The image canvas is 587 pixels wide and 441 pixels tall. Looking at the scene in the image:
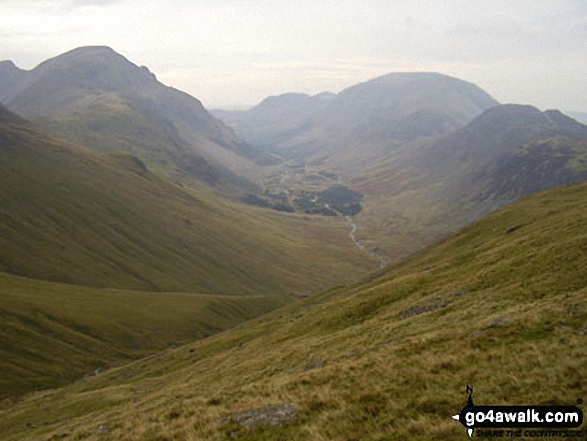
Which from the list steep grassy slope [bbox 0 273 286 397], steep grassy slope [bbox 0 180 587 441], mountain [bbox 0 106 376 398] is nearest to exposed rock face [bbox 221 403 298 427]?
steep grassy slope [bbox 0 180 587 441]

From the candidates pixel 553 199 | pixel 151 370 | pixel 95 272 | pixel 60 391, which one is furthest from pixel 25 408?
pixel 553 199

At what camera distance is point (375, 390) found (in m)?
19.3

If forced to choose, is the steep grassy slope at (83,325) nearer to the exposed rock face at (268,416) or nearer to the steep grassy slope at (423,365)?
the steep grassy slope at (423,365)

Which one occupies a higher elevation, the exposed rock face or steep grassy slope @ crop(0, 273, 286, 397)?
the exposed rock face

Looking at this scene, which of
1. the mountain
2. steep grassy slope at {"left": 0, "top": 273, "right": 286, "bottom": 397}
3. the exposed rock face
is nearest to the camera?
the exposed rock face

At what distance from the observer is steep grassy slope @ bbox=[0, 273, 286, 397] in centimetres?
9050

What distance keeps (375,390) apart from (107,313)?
115757 mm

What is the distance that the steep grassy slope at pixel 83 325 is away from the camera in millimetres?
90500

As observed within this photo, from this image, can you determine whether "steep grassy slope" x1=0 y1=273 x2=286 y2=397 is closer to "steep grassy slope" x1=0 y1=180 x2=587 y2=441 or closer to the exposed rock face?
"steep grassy slope" x1=0 y1=180 x2=587 y2=441

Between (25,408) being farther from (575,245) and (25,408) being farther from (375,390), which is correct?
(575,245)

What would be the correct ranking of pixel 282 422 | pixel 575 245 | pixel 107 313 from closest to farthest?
pixel 282 422
pixel 575 245
pixel 107 313

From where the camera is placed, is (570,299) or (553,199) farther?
(553,199)

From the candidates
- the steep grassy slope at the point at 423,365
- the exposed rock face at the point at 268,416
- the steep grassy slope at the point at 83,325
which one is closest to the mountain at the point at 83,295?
the steep grassy slope at the point at 83,325

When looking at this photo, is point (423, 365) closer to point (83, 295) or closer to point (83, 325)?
point (83, 325)
